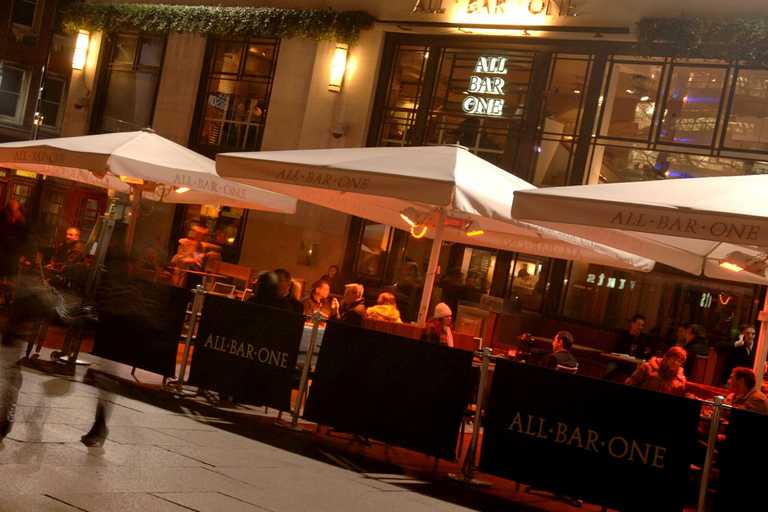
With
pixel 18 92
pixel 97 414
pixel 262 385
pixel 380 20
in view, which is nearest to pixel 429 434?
pixel 262 385

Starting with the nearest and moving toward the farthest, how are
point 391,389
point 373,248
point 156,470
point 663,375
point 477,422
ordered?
point 156,470
point 477,422
point 391,389
point 663,375
point 373,248

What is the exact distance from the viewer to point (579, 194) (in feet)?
29.7

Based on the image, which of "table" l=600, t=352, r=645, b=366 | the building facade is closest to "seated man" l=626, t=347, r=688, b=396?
"table" l=600, t=352, r=645, b=366

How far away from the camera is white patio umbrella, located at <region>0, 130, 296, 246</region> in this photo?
1339cm

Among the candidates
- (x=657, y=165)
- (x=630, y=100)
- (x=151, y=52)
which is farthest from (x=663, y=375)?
(x=151, y=52)

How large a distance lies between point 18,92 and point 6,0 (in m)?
3.58

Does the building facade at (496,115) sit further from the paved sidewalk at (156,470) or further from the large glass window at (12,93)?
the large glass window at (12,93)

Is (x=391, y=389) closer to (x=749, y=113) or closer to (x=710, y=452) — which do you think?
(x=710, y=452)

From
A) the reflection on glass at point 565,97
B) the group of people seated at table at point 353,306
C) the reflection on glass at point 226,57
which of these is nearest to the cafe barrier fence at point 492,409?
the group of people seated at table at point 353,306

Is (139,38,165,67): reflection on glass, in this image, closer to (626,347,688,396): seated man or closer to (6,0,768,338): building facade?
(6,0,768,338): building facade

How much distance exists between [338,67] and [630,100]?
641 centimetres

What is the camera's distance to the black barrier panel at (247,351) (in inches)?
392

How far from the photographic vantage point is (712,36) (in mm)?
18141

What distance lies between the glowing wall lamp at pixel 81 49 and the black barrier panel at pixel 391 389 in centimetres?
2031
